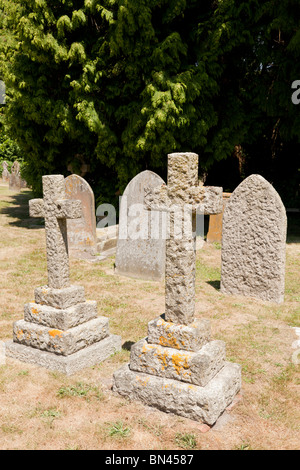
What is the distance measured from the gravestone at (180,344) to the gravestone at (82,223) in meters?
4.65

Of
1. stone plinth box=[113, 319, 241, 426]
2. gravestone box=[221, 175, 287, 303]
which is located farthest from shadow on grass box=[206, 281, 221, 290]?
stone plinth box=[113, 319, 241, 426]

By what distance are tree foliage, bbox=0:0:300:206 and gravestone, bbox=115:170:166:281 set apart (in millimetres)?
3117

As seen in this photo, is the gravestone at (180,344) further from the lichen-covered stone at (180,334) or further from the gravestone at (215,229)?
the gravestone at (215,229)

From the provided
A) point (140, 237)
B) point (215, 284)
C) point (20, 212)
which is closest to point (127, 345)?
point (215, 284)

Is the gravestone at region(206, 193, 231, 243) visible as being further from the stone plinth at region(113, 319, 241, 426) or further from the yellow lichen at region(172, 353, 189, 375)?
the yellow lichen at region(172, 353, 189, 375)

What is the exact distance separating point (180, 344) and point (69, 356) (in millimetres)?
1178

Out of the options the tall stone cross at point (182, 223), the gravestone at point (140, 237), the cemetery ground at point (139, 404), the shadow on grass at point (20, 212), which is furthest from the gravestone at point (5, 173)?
the tall stone cross at point (182, 223)

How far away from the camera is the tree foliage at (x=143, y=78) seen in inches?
374

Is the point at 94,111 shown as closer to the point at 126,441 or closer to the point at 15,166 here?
the point at 126,441

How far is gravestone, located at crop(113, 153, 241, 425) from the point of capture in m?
3.05

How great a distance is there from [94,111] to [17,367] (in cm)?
754

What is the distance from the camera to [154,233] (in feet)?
22.4

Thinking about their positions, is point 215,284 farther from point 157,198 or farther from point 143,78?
point 143,78

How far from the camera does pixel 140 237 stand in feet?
22.7
